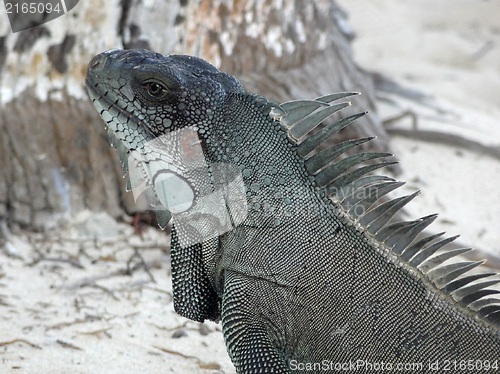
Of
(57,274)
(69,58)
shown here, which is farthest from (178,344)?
(69,58)

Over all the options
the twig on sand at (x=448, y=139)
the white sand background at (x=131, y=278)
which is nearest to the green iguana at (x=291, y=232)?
the white sand background at (x=131, y=278)

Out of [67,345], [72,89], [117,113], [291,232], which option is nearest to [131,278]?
[67,345]

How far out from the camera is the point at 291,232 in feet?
8.67

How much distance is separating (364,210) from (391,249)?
245 mm

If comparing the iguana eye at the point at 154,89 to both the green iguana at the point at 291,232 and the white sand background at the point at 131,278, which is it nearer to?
the green iguana at the point at 291,232

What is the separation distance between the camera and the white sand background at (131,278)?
3.49 metres

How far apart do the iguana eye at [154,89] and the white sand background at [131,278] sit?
1810mm

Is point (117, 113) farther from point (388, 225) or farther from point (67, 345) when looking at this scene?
point (67, 345)

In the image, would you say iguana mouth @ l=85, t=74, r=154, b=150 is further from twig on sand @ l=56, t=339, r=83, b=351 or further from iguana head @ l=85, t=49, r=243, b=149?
twig on sand @ l=56, t=339, r=83, b=351

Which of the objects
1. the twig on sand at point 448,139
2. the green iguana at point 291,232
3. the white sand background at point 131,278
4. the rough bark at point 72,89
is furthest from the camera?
the twig on sand at point 448,139

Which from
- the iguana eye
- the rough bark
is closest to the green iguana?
the iguana eye

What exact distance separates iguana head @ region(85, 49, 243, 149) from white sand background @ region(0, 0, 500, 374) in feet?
5.38

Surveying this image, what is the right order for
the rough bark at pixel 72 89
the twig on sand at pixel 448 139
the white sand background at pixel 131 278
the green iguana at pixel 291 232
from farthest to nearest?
the twig on sand at pixel 448 139, the rough bark at pixel 72 89, the white sand background at pixel 131 278, the green iguana at pixel 291 232

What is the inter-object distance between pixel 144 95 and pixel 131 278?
2.48m
